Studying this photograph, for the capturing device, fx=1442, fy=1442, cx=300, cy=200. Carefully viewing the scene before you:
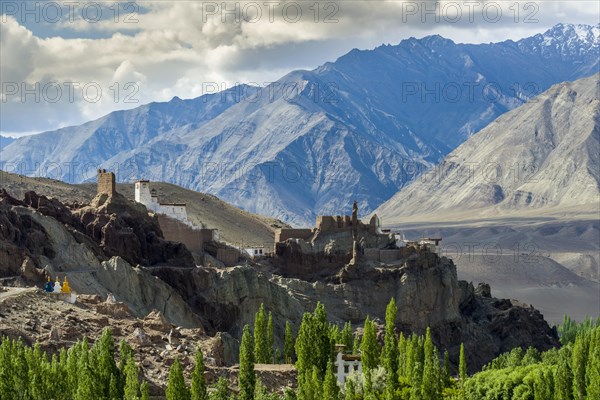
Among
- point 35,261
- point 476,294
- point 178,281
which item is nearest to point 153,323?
point 35,261

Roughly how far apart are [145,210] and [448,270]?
42.7 meters

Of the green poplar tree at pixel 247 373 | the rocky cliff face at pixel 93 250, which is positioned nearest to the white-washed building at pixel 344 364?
the green poplar tree at pixel 247 373

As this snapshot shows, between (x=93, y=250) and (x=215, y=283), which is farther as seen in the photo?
(x=215, y=283)

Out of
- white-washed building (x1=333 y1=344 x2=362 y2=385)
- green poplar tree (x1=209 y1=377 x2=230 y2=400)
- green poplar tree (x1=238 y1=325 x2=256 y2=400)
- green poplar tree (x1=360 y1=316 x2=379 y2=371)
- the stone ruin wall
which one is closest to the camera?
green poplar tree (x1=209 y1=377 x2=230 y2=400)

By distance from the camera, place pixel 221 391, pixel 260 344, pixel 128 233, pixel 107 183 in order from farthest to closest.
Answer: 1. pixel 107 183
2. pixel 128 233
3. pixel 260 344
4. pixel 221 391

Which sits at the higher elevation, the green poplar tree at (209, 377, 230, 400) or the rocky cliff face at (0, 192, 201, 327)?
the rocky cliff face at (0, 192, 201, 327)

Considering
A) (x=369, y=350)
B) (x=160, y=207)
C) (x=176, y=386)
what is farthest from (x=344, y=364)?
(x=160, y=207)

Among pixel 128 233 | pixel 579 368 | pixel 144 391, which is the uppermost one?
pixel 128 233

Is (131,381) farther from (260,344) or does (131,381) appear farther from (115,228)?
(115,228)

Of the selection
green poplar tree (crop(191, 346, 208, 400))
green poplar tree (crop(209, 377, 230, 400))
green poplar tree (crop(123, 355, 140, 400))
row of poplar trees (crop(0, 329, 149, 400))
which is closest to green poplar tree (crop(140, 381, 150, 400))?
row of poplar trees (crop(0, 329, 149, 400))

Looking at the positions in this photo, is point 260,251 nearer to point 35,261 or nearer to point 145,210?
point 145,210

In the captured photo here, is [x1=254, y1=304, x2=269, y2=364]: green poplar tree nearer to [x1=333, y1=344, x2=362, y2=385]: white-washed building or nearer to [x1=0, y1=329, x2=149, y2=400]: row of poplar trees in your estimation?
[x1=333, y1=344, x2=362, y2=385]: white-washed building

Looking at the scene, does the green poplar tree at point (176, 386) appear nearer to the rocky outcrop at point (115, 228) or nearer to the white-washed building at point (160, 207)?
the rocky outcrop at point (115, 228)

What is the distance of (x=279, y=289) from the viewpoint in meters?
142
